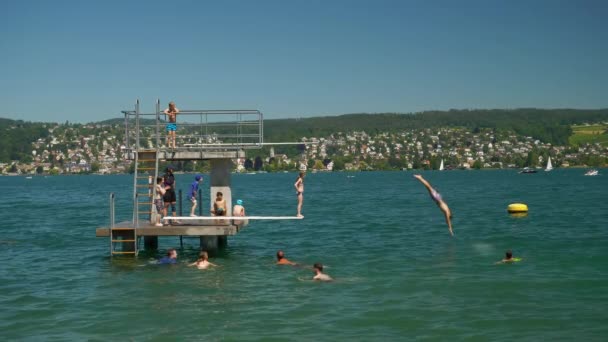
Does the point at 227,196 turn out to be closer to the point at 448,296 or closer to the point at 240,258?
the point at 240,258

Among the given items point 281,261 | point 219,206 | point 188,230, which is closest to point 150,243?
point 219,206

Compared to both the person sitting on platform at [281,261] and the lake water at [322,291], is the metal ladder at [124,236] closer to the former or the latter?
the lake water at [322,291]

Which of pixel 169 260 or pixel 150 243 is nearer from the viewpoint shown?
pixel 169 260

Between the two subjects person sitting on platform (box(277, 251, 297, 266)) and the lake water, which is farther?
person sitting on platform (box(277, 251, 297, 266))

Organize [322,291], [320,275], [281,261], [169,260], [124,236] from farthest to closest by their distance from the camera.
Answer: [281,261] → [124,236] → [169,260] → [320,275] → [322,291]

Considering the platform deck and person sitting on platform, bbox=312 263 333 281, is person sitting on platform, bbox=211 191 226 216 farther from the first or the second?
person sitting on platform, bbox=312 263 333 281

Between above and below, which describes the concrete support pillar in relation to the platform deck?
below

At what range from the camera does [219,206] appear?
28.5 m

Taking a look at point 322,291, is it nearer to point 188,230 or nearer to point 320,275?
point 320,275

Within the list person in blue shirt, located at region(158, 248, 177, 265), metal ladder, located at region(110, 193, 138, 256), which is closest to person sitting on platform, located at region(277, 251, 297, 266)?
person in blue shirt, located at region(158, 248, 177, 265)

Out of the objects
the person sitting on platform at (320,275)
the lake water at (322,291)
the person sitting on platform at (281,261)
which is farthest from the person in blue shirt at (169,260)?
the person sitting on platform at (320,275)

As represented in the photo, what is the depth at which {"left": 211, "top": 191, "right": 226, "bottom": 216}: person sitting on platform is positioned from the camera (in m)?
28.5

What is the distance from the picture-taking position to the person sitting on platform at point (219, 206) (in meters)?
28.5

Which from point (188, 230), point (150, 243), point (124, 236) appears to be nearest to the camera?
point (188, 230)
